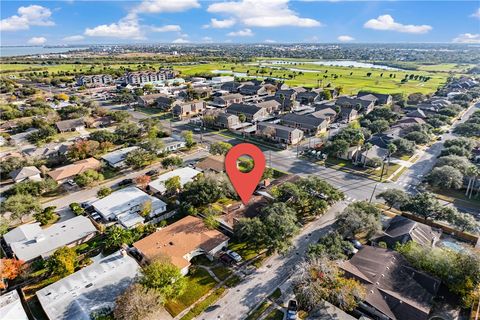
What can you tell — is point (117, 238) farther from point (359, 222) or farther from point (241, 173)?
point (359, 222)

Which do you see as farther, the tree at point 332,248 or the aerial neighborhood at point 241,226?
the tree at point 332,248

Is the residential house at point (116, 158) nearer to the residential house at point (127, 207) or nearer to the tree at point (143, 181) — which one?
the tree at point (143, 181)

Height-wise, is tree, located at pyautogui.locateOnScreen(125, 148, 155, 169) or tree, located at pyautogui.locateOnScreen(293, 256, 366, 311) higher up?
tree, located at pyautogui.locateOnScreen(125, 148, 155, 169)

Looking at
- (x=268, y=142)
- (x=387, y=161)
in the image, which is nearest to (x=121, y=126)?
(x=268, y=142)

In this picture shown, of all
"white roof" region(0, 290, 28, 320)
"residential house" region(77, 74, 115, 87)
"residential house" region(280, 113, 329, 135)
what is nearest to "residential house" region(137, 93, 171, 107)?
"residential house" region(280, 113, 329, 135)

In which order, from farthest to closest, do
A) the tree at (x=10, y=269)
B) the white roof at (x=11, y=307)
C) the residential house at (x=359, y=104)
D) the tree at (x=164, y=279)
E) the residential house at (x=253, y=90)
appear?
the residential house at (x=253, y=90)
the residential house at (x=359, y=104)
the tree at (x=10, y=269)
the tree at (x=164, y=279)
the white roof at (x=11, y=307)

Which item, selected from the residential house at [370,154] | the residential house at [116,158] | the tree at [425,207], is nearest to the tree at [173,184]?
the residential house at [116,158]

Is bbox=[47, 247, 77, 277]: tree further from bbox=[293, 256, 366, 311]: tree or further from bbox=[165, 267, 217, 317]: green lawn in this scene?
bbox=[293, 256, 366, 311]: tree
